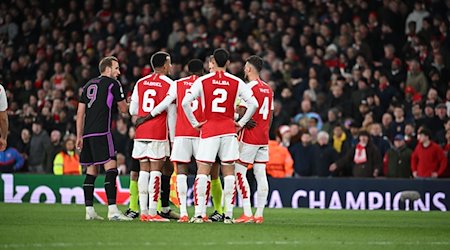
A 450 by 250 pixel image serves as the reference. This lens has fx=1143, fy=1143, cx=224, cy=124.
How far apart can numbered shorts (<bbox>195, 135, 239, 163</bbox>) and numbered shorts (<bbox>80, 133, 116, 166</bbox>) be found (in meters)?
1.36

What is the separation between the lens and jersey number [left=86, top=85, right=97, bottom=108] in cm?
1608

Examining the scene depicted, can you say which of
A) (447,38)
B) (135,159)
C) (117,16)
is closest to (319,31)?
(447,38)

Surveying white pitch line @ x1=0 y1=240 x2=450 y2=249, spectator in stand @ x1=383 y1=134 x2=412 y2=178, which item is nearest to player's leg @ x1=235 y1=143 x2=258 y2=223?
white pitch line @ x1=0 y1=240 x2=450 y2=249

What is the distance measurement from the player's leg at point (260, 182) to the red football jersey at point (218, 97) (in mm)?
1123

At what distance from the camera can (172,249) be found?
11547 millimetres

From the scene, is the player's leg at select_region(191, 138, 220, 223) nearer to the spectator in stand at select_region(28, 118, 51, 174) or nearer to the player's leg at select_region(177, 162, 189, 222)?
the player's leg at select_region(177, 162, 189, 222)

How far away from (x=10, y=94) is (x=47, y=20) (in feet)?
12.4

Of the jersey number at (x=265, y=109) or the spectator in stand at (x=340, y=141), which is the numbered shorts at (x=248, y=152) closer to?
the jersey number at (x=265, y=109)

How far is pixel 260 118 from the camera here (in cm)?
1628

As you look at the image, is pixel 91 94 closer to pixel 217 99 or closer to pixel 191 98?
pixel 191 98

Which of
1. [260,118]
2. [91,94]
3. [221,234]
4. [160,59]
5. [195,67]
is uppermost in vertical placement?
[160,59]

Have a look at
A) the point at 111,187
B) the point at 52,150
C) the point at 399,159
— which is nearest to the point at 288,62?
the point at 399,159

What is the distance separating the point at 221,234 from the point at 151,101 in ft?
11.0

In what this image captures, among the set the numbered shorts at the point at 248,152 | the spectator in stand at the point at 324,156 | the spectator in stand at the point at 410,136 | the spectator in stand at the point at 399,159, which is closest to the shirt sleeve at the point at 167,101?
the numbered shorts at the point at 248,152
